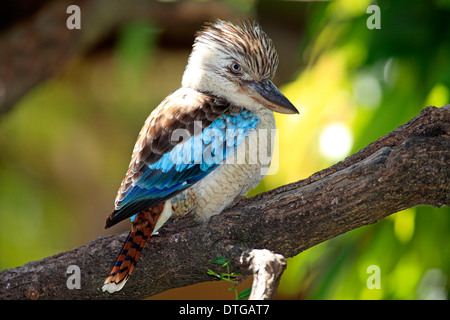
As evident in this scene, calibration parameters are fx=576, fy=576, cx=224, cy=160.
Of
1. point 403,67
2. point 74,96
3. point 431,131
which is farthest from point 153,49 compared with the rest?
point 431,131

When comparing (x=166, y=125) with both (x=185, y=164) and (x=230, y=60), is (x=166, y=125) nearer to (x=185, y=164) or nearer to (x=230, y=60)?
(x=185, y=164)

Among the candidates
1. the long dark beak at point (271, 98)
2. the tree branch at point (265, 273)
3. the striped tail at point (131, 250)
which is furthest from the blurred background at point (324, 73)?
the tree branch at point (265, 273)

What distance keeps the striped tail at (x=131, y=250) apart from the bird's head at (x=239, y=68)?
0.79 m

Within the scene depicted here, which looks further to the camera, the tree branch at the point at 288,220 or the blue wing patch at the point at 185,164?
the blue wing patch at the point at 185,164

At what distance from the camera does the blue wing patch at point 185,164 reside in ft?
9.12

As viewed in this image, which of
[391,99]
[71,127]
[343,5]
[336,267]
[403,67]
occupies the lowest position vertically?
[336,267]

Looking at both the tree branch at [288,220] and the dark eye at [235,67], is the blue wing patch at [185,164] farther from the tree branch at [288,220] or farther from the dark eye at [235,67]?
the dark eye at [235,67]

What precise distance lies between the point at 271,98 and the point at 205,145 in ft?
1.54

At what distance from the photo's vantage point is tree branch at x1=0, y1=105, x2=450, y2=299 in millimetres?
2525

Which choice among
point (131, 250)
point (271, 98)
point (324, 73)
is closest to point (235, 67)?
point (271, 98)

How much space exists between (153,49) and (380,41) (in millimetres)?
2879

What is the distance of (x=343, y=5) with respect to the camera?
187 inches

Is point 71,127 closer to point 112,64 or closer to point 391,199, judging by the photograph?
point 112,64
